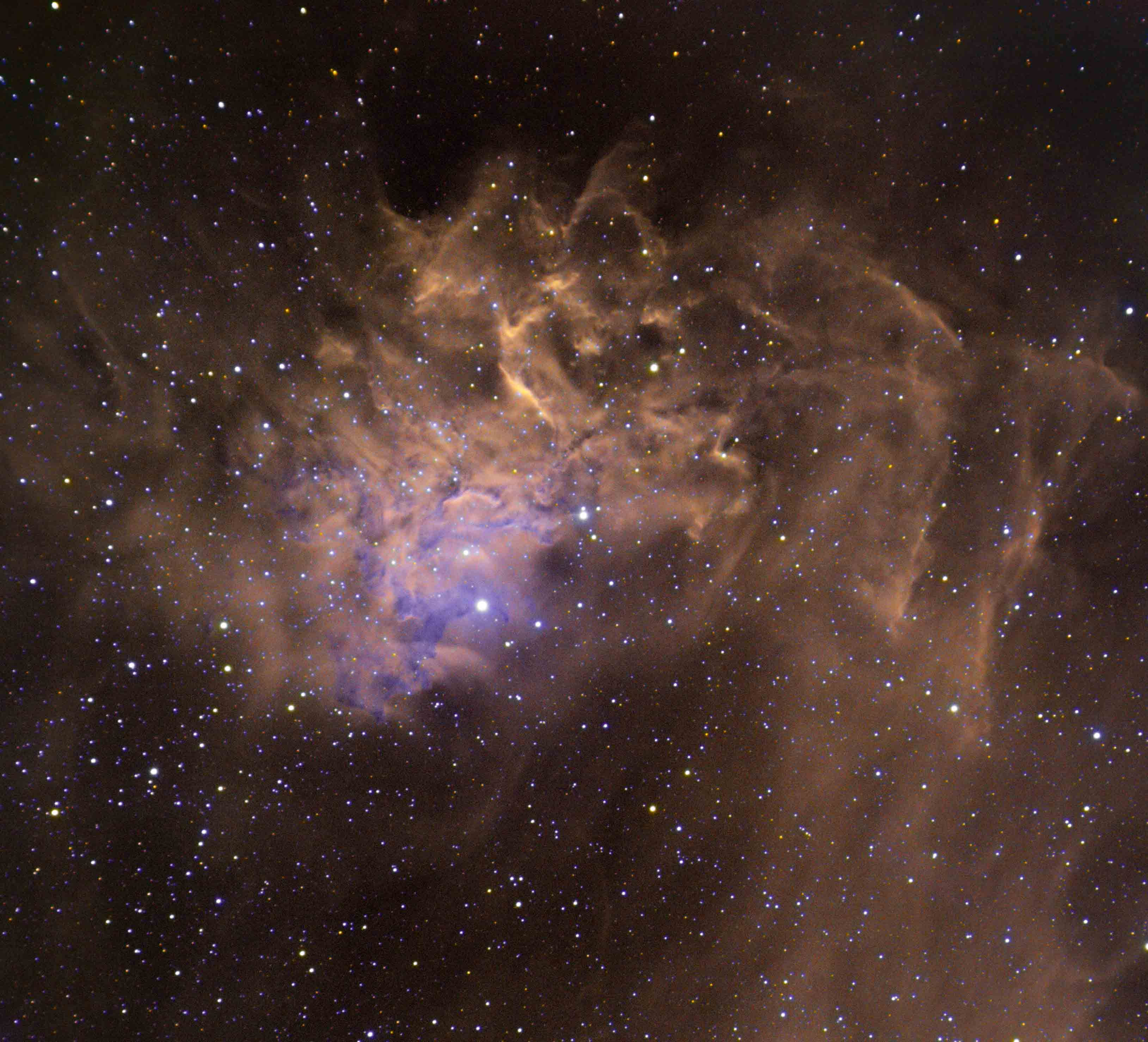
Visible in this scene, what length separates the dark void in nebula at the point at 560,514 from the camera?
6.43 ft

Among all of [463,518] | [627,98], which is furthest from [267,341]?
[627,98]

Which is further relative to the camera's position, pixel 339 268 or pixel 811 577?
pixel 811 577

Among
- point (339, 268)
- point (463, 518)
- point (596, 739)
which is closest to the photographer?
point (339, 268)

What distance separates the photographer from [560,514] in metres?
2.22

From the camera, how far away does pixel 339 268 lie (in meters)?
2.02

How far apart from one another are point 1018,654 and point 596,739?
1915 millimetres

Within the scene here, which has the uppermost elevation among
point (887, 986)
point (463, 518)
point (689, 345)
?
point (689, 345)

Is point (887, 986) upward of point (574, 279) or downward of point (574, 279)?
downward

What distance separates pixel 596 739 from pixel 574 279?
184 centimetres

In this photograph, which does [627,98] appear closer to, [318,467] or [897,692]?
[318,467]

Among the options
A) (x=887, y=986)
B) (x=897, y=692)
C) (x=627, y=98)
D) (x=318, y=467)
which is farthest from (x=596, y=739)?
(x=627, y=98)

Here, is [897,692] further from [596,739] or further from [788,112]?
[788,112]

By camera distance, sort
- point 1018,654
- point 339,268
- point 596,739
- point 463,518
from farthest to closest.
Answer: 1. point 1018,654
2. point 596,739
3. point 463,518
4. point 339,268

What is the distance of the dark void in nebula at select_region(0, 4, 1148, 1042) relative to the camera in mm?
1959
